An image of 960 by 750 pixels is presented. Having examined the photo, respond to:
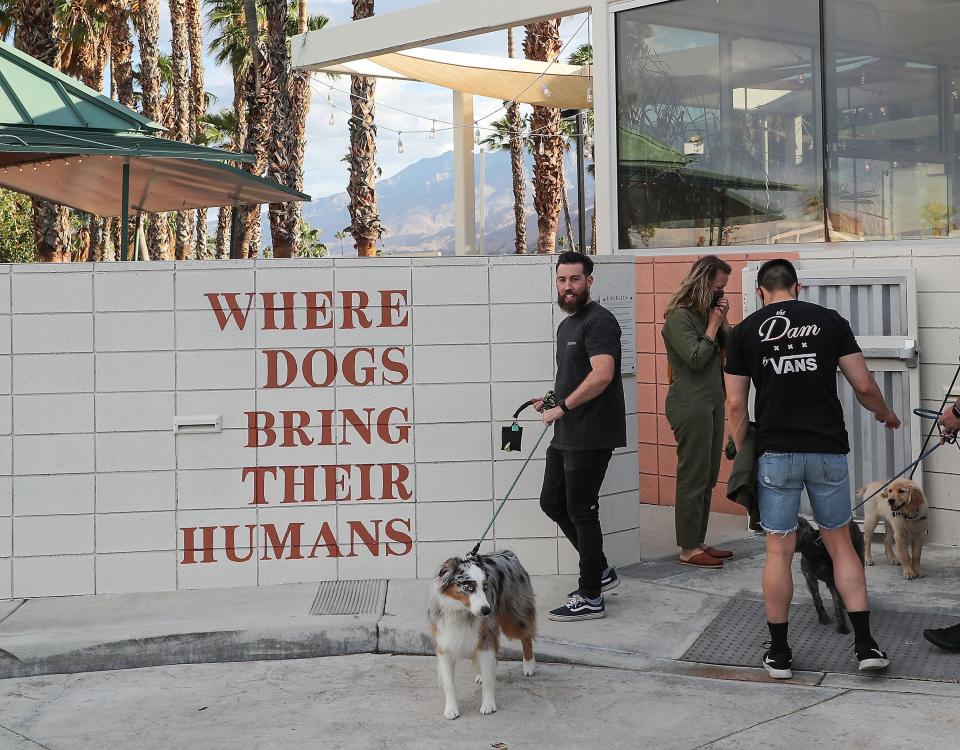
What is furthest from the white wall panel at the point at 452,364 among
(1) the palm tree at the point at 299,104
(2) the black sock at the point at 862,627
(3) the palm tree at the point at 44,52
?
(1) the palm tree at the point at 299,104

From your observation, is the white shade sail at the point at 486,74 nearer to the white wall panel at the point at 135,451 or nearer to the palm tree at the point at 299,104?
the white wall panel at the point at 135,451

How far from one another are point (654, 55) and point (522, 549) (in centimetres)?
456

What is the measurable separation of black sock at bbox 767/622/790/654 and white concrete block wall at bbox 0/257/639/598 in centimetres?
187

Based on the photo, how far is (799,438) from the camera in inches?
183

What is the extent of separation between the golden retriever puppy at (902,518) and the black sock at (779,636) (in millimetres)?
1637

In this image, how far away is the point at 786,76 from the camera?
26.5ft

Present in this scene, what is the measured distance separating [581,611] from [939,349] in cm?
326

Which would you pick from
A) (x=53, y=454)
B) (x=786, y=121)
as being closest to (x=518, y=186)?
(x=786, y=121)

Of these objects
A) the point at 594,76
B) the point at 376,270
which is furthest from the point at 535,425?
the point at 594,76

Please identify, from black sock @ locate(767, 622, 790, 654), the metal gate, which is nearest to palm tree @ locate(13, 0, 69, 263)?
the metal gate

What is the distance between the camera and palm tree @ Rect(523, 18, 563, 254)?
78.5ft

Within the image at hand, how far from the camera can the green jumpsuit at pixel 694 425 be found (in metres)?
6.62

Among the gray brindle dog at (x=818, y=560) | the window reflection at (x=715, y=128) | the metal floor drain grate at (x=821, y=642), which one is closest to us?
the metal floor drain grate at (x=821, y=642)

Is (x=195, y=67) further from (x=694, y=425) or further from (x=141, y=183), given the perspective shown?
(x=694, y=425)
